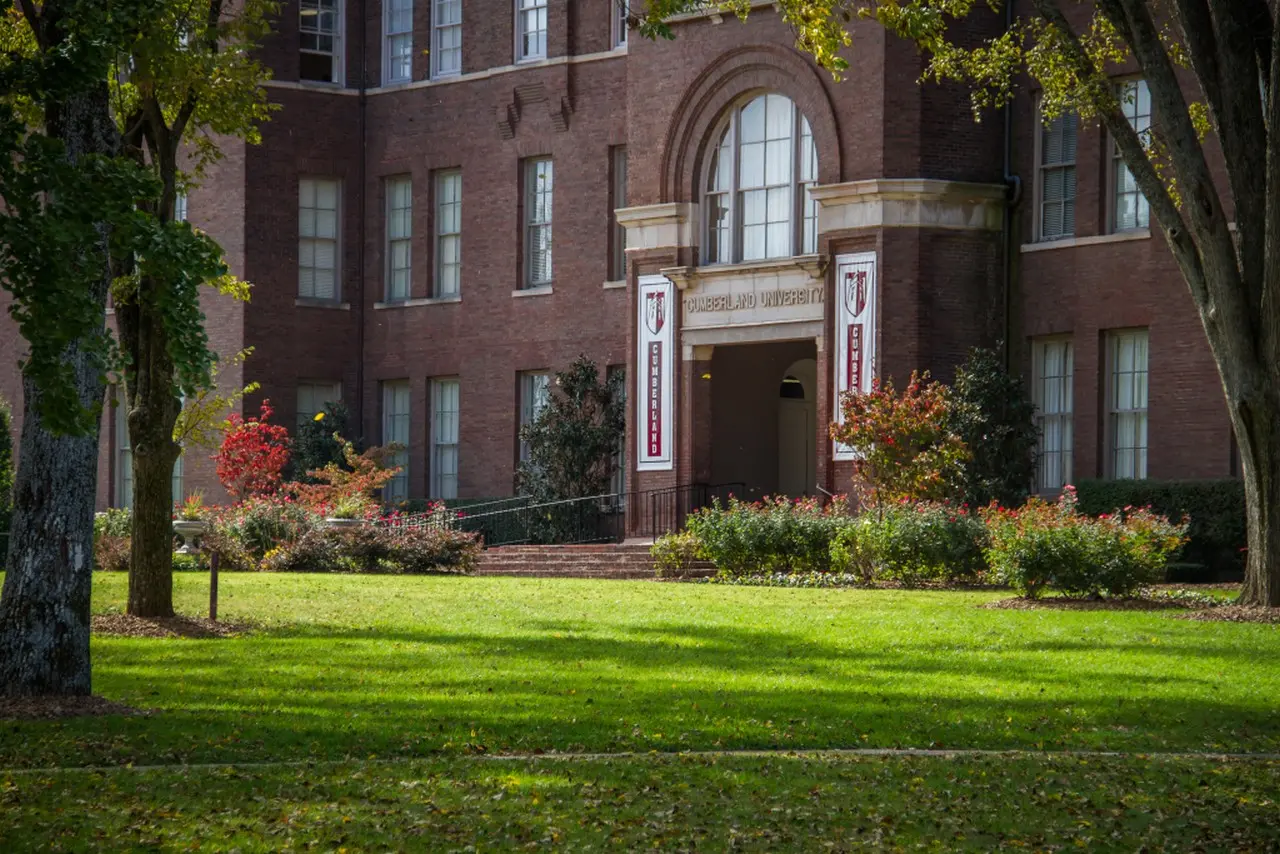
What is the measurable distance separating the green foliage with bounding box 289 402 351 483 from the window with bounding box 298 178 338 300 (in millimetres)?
2824

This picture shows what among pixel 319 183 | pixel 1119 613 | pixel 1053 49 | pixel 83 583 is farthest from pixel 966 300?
pixel 83 583

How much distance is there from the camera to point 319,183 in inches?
1533

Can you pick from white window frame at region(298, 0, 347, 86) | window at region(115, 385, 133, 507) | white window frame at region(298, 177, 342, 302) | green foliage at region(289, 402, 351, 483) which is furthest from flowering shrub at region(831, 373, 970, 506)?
window at region(115, 385, 133, 507)

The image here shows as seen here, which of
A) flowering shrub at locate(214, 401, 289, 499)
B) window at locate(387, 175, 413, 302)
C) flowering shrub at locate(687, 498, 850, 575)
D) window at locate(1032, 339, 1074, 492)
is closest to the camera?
flowering shrub at locate(687, 498, 850, 575)

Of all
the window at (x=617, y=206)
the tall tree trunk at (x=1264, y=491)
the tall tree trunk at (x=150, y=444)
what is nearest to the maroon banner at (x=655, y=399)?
the window at (x=617, y=206)

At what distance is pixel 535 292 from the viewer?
36531 millimetres

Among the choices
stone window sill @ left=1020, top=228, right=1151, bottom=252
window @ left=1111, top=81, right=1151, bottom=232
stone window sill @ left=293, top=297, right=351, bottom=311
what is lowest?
stone window sill @ left=293, top=297, right=351, bottom=311

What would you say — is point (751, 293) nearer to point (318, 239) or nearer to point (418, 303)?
point (418, 303)

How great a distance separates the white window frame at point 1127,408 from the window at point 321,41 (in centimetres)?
1660

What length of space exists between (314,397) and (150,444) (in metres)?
20.8

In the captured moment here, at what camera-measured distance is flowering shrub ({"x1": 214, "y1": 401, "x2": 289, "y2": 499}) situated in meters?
34.5

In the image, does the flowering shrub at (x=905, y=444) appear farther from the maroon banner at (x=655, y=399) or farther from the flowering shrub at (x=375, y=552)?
the flowering shrub at (x=375, y=552)

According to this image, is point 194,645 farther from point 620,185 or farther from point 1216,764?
point 620,185

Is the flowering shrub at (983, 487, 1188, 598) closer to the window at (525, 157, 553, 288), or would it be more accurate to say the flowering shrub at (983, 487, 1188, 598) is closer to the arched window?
the arched window
